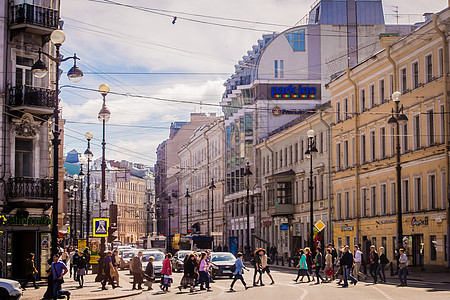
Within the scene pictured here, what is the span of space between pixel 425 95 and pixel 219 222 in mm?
56692

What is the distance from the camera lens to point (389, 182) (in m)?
48.2

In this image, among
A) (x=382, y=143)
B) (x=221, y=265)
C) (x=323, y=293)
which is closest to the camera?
(x=323, y=293)

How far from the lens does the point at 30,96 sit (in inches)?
1350

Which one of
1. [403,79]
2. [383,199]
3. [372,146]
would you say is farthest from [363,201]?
[403,79]

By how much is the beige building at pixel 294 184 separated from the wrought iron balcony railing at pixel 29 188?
27168 mm

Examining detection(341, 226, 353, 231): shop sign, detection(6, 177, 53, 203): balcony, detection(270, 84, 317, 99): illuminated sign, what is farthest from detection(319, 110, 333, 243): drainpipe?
detection(6, 177, 53, 203): balcony

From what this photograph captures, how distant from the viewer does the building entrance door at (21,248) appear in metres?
34.8

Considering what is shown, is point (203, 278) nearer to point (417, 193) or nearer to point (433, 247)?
point (433, 247)

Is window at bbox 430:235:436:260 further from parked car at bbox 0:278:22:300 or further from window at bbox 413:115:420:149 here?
parked car at bbox 0:278:22:300

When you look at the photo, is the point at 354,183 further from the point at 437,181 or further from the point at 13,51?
the point at 13,51

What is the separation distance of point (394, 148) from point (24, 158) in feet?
74.8

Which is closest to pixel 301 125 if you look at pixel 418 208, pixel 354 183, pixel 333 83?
pixel 333 83

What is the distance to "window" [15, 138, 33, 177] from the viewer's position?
115 ft

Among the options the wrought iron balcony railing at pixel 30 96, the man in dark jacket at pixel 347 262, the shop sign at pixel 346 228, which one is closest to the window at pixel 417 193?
the shop sign at pixel 346 228
